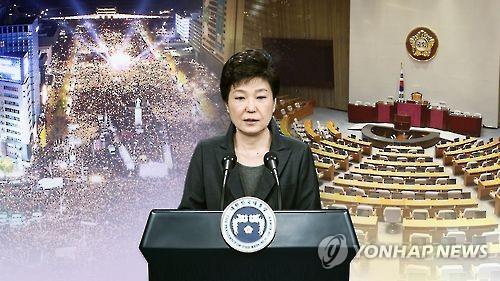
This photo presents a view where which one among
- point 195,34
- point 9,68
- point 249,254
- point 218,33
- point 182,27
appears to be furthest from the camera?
point 218,33

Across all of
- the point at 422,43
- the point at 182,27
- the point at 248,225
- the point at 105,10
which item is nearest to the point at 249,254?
the point at 248,225

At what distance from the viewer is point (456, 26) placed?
760 inches

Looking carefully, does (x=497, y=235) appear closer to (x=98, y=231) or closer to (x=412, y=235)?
(x=412, y=235)

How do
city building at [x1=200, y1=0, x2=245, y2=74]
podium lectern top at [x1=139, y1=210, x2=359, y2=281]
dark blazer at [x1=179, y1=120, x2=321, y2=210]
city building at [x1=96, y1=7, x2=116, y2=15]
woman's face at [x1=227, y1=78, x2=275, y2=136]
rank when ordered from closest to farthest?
podium lectern top at [x1=139, y1=210, x2=359, y2=281] → woman's face at [x1=227, y1=78, x2=275, y2=136] → dark blazer at [x1=179, y1=120, x2=321, y2=210] → city building at [x1=96, y1=7, x2=116, y2=15] → city building at [x1=200, y1=0, x2=245, y2=74]

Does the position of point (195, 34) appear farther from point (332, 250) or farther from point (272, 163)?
point (332, 250)

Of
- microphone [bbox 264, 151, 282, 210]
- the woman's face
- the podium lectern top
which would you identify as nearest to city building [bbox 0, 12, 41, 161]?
the woman's face

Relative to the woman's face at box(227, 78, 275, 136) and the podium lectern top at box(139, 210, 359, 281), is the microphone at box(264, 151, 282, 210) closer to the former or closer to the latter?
the woman's face at box(227, 78, 275, 136)

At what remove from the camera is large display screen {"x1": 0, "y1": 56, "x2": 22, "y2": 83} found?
1035 centimetres

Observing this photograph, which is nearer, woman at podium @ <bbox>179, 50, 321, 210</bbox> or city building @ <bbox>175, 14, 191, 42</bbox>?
woman at podium @ <bbox>179, 50, 321, 210</bbox>

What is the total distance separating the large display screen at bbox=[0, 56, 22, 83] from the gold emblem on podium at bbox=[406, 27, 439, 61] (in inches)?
498

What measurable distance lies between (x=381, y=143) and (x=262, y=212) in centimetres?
1576

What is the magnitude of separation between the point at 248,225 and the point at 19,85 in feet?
29.8

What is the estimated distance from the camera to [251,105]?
111 inches

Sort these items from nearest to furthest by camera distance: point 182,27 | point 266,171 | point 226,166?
point 226,166
point 266,171
point 182,27
